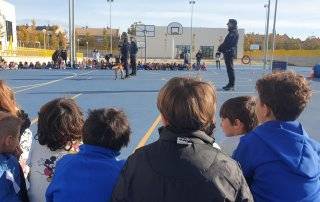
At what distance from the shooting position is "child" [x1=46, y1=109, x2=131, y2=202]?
253 cm

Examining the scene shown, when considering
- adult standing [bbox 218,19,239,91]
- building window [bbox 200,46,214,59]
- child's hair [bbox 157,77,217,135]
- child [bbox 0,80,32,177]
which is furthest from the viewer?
building window [bbox 200,46,214,59]

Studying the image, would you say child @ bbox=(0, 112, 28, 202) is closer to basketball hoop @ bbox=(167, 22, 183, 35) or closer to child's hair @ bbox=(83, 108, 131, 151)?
child's hair @ bbox=(83, 108, 131, 151)

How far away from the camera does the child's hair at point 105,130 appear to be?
8.45 feet

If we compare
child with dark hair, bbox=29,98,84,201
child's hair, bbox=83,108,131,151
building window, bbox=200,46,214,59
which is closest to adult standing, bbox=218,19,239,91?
child with dark hair, bbox=29,98,84,201

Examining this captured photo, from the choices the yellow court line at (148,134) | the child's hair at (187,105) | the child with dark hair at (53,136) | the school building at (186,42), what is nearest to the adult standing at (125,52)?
the yellow court line at (148,134)

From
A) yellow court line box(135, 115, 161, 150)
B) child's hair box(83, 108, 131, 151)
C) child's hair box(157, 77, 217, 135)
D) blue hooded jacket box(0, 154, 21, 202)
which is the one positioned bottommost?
yellow court line box(135, 115, 161, 150)

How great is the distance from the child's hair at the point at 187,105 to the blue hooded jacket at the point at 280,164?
0.54 meters

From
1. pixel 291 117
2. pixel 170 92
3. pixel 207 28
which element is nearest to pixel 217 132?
pixel 291 117

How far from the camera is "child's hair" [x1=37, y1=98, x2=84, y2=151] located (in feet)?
9.92

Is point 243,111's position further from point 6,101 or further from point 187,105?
point 6,101

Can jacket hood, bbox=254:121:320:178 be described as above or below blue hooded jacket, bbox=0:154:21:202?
above

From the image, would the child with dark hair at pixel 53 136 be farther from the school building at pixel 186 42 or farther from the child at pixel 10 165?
the school building at pixel 186 42

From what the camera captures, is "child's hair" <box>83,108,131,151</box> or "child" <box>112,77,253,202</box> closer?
"child" <box>112,77,253,202</box>

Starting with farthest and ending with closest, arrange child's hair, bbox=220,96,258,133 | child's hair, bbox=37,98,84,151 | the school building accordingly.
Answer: the school building < child's hair, bbox=220,96,258,133 < child's hair, bbox=37,98,84,151
